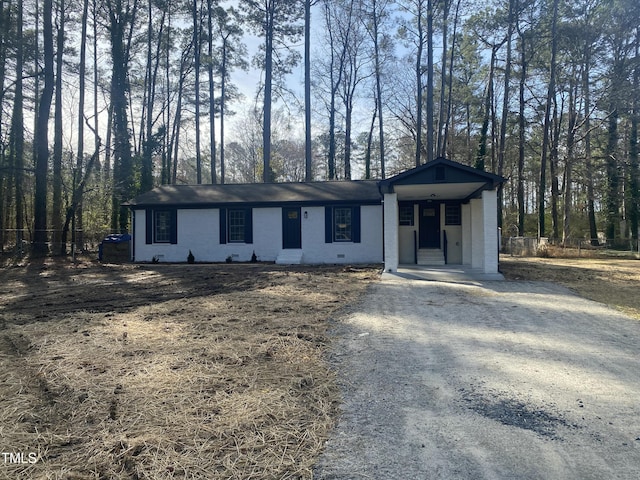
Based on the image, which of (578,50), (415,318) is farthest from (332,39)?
(415,318)

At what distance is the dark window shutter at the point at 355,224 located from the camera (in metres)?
15.7

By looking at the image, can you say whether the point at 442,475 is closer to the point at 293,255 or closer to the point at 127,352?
the point at 127,352

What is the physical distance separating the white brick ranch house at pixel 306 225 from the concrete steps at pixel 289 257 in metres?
0.04

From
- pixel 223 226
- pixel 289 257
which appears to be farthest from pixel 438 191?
pixel 223 226

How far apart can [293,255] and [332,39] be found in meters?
20.6

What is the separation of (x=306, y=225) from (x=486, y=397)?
42.6 ft

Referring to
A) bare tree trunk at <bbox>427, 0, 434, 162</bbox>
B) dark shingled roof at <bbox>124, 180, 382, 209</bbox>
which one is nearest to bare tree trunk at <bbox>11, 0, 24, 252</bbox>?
dark shingled roof at <bbox>124, 180, 382, 209</bbox>

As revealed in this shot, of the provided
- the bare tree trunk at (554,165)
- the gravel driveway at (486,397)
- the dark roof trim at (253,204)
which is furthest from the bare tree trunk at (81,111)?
the bare tree trunk at (554,165)

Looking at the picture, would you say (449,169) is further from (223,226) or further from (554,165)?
(554,165)

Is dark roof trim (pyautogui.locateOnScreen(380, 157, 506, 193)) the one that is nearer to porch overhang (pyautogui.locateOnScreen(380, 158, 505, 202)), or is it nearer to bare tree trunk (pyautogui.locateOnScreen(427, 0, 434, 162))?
porch overhang (pyautogui.locateOnScreen(380, 158, 505, 202))

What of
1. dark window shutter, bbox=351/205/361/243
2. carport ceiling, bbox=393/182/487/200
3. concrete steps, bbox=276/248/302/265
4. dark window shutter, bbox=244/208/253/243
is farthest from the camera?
dark window shutter, bbox=244/208/253/243

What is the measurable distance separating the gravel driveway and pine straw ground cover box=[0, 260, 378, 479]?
0.34 meters

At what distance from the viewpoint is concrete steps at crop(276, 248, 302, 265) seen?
50.9 feet

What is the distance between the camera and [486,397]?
11.0 feet
